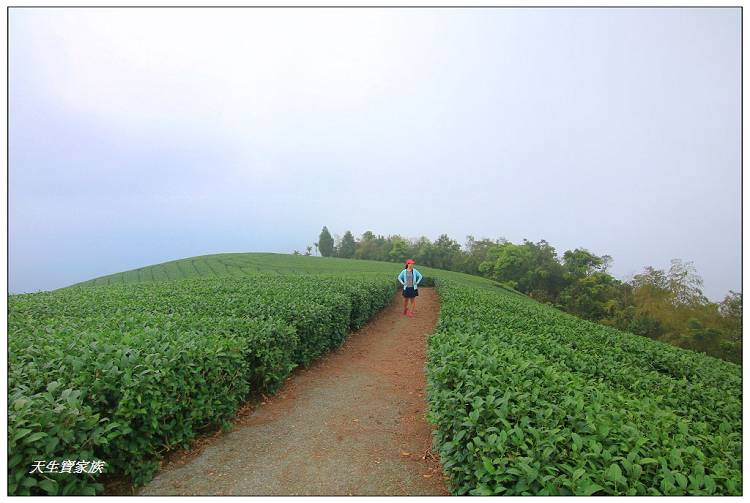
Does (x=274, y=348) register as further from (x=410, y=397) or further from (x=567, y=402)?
(x=567, y=402)

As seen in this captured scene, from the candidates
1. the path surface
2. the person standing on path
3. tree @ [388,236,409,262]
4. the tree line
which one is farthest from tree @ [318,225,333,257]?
the path surface

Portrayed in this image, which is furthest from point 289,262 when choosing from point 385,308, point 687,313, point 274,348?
point 274,348

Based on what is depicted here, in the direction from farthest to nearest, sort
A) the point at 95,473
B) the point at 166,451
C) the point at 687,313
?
the point at 687,313 < the point at 166,451 < the point at 95,473

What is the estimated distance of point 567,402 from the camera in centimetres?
299

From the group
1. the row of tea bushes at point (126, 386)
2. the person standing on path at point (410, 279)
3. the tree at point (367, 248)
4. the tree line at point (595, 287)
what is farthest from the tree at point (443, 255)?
the row of tea bushes at point (126, 386)

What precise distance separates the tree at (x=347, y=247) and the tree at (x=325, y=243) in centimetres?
209

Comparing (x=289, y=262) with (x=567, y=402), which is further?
(x=289, y=262)

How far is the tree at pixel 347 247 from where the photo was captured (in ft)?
258

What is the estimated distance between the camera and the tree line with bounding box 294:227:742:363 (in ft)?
92.0

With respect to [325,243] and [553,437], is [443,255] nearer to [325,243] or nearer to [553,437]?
[325,243]

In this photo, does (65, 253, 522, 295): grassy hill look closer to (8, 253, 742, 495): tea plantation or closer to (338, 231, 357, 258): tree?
(338, 231, 357, 258): tree

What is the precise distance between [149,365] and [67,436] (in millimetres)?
786

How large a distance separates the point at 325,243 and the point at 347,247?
4.62 metres

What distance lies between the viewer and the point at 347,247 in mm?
79375
